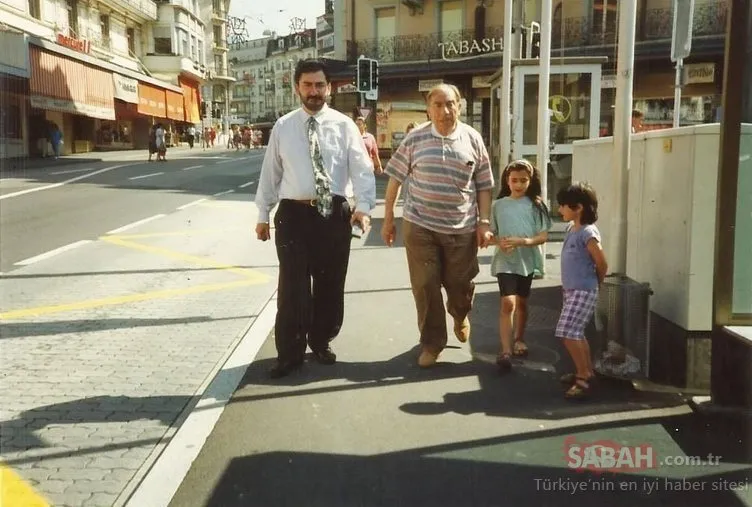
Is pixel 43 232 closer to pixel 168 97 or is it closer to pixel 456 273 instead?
pixel 456 273

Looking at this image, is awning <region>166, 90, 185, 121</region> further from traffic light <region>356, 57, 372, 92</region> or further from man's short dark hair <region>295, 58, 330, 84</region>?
man's short dark hair <region>295, 58, 330, 84</region>

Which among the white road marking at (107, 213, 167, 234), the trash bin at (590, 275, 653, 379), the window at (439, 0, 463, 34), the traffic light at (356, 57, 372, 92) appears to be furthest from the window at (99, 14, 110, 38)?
the trash bin at (590, 275, 653, 379)

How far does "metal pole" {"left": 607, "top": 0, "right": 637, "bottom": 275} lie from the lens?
197 inches

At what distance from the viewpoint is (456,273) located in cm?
498

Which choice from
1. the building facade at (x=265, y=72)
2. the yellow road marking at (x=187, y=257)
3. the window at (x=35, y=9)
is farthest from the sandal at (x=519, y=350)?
the building facade at (x=265, y=72)

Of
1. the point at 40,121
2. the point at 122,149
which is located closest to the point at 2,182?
the point at 40,121

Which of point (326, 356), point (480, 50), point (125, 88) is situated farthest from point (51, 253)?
point (125, 88)

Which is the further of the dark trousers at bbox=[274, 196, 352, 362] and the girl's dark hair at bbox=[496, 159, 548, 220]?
the girl's dark hair at bbox=[496, 159, 548, 220]

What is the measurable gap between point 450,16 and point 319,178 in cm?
3026

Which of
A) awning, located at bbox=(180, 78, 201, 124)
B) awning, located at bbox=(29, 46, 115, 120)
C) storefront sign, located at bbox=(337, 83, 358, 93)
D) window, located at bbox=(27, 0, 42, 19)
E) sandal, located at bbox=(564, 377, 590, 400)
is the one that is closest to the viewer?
sandal, located at bbox=(564, 377, 590, 400)

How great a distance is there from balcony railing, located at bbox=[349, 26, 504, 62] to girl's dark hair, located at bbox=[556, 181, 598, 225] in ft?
92.2

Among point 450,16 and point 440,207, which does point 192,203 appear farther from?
point 450,16

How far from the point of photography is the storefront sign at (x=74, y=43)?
3506cm

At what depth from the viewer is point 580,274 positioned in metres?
4.55
